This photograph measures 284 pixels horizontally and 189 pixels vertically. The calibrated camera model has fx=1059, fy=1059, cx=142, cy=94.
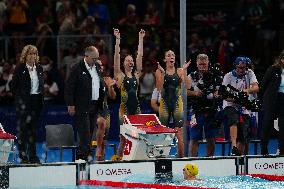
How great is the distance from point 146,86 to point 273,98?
18.3ft

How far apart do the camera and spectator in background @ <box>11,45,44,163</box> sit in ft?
10.2

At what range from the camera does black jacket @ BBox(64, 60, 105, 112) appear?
17.3m

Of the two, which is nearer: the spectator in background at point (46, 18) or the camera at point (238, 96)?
the camera at point (238, 96)

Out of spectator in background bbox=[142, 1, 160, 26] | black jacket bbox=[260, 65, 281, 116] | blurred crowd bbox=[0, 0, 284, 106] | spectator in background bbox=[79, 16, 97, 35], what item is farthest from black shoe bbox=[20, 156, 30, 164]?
spectator in background bbox=[142, 1, 160, 26]

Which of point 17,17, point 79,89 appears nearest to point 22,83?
point 79,89

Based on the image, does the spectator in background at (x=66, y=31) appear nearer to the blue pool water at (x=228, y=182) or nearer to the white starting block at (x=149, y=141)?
the white starting block at (x=149, y=141)

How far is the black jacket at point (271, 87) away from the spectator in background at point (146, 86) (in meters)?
5.19

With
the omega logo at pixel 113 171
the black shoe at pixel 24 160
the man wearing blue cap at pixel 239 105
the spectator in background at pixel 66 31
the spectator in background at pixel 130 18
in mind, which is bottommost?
the omega logo at pixel 113 171

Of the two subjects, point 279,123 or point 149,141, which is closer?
point 149,141

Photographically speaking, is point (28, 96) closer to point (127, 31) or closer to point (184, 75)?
point (184, 75)

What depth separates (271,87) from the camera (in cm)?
1811

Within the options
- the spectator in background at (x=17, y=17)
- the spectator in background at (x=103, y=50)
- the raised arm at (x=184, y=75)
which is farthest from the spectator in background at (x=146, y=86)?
the raised arm at (x=184, y=75)

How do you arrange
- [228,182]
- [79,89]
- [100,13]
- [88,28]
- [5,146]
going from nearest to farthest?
[228,182]
[5,146]
[79,89]
[88,28]
[100,13]

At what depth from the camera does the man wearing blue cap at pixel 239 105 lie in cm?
1792
